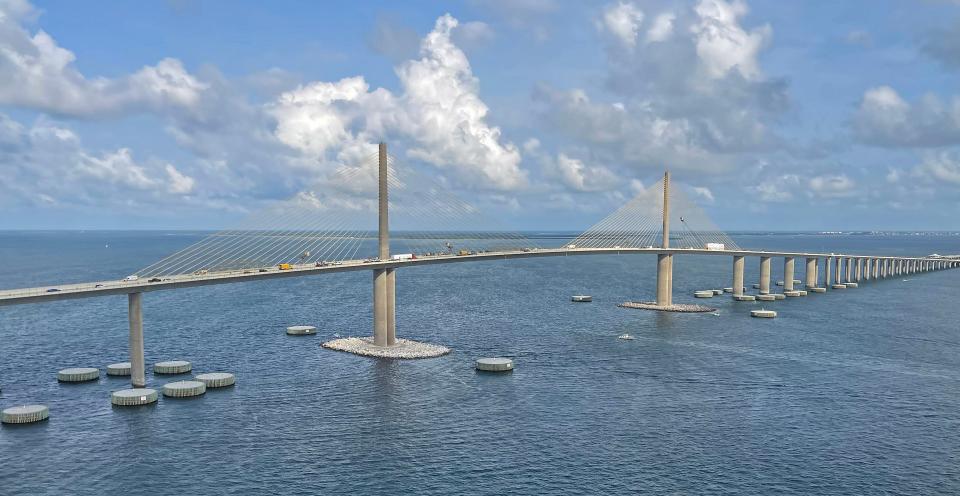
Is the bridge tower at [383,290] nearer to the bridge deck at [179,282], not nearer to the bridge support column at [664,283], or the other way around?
the bridge deck at [179,282]

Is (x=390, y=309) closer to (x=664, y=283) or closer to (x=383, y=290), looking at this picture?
(x=383, y=290)

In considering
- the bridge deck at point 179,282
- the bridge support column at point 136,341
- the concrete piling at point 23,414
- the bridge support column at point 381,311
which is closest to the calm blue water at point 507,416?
the concrete piling at point 23,414

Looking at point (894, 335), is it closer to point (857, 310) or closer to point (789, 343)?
point (789, 343)

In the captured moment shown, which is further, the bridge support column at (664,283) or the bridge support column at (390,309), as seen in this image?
the bridge support column at (664,283)

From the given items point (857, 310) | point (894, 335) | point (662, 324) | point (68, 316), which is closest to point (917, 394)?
point (894, 335)

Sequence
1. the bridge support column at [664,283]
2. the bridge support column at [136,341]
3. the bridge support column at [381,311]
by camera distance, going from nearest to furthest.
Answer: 1. the bridge support column at [136,341]
2. the bridge support column at [381,311]
3. the bridge support column at [664,283]

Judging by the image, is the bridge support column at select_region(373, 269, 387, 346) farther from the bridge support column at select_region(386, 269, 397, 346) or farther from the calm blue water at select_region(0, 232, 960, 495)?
the calm blue water at select_region(0, 232, 960, 495)
